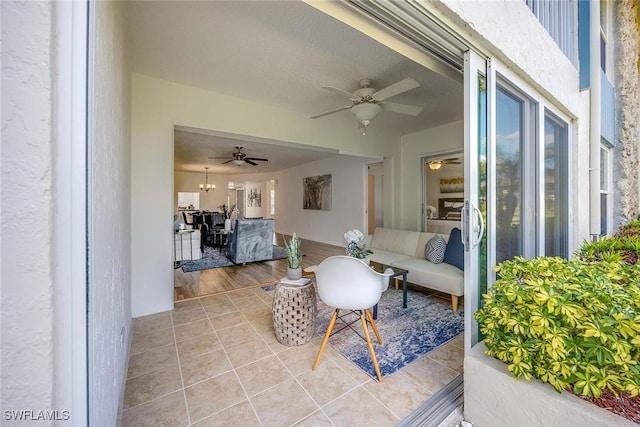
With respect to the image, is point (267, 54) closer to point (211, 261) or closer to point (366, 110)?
point (366, 110)

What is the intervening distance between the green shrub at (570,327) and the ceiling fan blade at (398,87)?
172 cm

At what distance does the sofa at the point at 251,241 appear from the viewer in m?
4.46

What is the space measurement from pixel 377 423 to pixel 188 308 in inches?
89.4

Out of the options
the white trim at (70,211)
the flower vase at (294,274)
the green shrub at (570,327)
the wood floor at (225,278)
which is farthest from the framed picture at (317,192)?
the white trim at (70,211)

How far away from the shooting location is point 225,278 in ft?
12.4

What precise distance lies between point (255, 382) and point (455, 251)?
8.24 feet

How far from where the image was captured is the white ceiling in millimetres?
1830

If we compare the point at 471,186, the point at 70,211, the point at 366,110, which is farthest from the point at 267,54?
the point at 70,211

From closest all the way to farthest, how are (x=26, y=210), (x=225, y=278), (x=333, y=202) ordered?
1. (x=26, y=210)
2. (x=225, y=278)
3. (x=333, y=202)

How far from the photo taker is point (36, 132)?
0.43m

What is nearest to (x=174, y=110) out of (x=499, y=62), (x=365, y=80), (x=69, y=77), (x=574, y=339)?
(x=365, y=80)

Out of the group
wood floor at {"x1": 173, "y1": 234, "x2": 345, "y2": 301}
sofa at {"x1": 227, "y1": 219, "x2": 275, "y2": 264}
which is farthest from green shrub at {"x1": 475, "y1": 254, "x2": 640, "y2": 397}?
sofa at {"x1": 227, "y1": 219, "x2": 275, "y2": 264}

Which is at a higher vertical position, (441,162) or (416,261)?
(441,162)

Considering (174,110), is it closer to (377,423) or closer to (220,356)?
(220,356)
